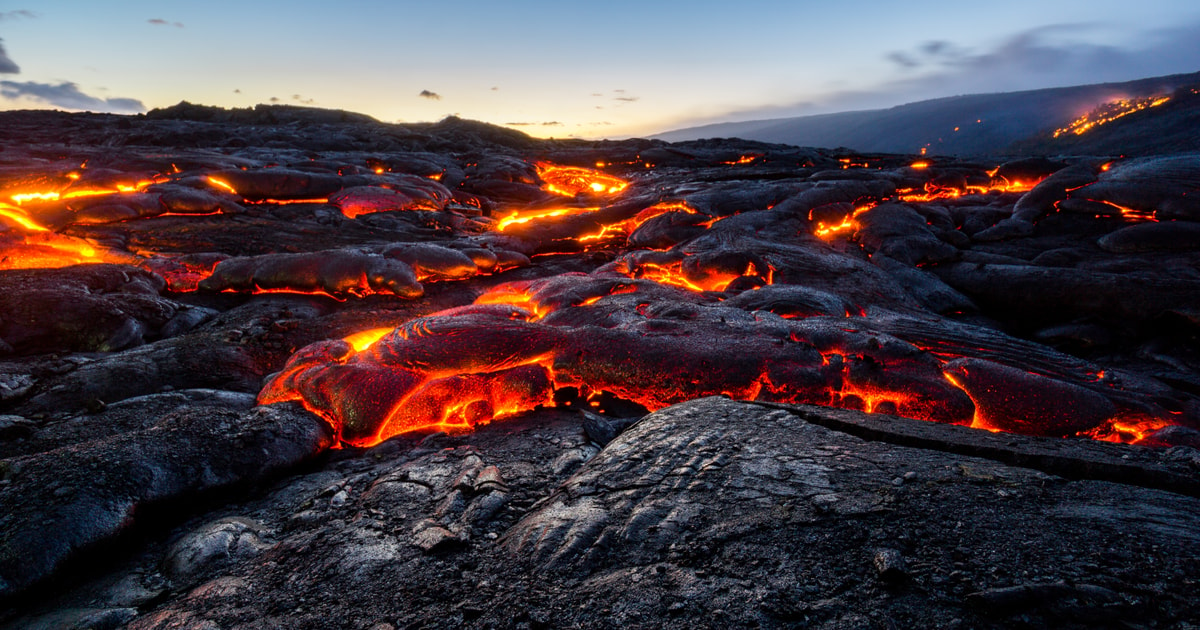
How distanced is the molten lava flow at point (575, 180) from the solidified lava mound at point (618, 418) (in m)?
9.68

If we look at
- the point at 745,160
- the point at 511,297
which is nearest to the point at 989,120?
the point at 745,160

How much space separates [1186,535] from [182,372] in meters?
8.16

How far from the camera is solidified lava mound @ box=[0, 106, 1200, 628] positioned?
6.60 feet

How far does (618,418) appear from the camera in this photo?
15.7 ft

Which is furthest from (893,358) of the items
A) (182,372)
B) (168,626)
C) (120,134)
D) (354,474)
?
(120,134)

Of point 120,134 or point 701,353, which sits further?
point 120,134

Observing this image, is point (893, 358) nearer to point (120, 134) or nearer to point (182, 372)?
point (182, 372)

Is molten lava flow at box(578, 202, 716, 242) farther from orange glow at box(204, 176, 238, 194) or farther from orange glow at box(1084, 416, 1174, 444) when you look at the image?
orange glow at box(204, 176, 238, 194)

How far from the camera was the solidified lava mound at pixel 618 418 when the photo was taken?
6.60 ft

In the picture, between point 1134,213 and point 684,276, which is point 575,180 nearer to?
point 684,276

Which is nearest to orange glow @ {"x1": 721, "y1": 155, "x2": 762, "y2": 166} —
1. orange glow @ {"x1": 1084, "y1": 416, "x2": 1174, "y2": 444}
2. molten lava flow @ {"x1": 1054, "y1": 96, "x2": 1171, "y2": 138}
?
orange glow @ {"x1": 1084, "y1": 416, "x2": 1174, "y2": 444}

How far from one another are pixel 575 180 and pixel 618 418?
66.5 ft

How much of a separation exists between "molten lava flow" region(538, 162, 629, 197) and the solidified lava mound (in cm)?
968

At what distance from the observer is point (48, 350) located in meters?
6.13
